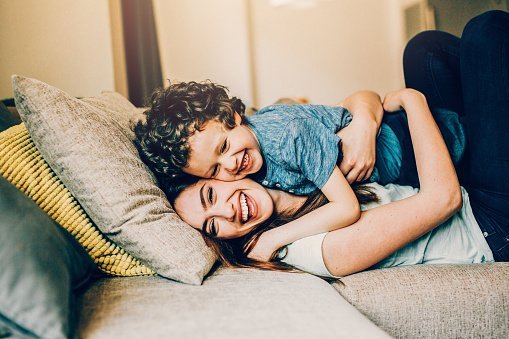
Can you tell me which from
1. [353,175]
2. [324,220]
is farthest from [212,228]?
[353,175]

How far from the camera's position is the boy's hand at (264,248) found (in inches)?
39.5

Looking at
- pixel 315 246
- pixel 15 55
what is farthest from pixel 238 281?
pixel 15 55

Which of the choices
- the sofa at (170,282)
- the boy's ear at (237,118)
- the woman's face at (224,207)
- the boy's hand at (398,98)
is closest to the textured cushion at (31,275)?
the sofa at (170,282)

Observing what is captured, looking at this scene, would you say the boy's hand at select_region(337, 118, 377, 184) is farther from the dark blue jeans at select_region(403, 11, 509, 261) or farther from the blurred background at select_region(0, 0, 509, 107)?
the blurred background at select_region(0, 0, 509, 107)

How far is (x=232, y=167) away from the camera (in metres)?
1.05

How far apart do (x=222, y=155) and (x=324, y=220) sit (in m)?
0.30

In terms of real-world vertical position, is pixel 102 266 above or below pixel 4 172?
below

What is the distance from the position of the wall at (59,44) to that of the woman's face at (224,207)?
1247 mm

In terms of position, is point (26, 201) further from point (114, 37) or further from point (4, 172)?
point (114, 37)

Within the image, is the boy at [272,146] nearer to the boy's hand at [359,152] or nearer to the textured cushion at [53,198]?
the boy's hand at [359,152]

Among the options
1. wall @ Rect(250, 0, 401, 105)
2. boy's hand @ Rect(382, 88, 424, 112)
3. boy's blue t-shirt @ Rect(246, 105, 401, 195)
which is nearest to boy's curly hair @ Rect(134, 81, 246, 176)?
boy's blue t-shirt @ Rect(246, 105, 401, 195)

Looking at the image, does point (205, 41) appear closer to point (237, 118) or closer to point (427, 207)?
point (237, 118)

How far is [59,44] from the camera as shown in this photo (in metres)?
2.04

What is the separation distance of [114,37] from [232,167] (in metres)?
1.66
